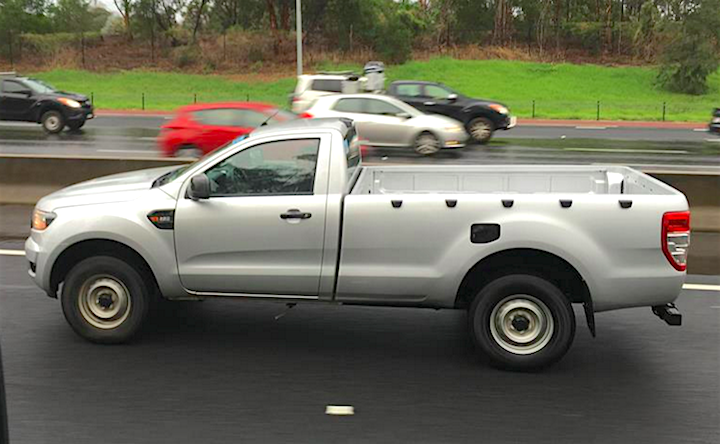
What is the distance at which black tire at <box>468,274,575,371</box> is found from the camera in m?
5.62

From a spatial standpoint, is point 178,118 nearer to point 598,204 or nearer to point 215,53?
point 598,204

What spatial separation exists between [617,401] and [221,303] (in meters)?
3.66

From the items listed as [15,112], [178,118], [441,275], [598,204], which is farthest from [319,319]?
[15,112]

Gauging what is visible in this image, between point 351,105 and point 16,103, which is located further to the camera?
point 16,103

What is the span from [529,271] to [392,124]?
48.2 feet

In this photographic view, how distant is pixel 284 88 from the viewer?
45.1 metres

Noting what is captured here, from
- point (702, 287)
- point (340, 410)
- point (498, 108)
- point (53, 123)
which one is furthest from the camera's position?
point (53, 123)

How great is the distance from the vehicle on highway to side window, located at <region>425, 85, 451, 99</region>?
460cm

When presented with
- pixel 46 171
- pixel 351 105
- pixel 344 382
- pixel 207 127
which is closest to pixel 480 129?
pixel 351 105

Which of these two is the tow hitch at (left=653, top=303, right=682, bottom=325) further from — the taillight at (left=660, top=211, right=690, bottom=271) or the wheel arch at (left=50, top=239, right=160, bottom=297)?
the wheel arch at (left=50, top=239, right=160, bottom=297)

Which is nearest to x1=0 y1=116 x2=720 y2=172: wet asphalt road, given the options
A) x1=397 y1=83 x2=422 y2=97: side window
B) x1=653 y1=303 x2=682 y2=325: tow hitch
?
x1=397 y1=83 x2=422 y2=97: side window

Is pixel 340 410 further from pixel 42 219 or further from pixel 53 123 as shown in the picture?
pixel 53 123

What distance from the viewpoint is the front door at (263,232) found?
588 cm

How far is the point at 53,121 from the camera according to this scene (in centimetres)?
2573
